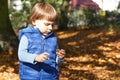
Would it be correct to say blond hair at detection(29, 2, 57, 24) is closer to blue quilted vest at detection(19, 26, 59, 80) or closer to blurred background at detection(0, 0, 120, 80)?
blue quilted vest at detection(19, 26, 59, 80)

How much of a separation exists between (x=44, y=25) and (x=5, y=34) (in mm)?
5673

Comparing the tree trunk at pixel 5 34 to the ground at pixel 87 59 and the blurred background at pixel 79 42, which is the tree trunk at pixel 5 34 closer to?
the blurred background at pixel 79 42

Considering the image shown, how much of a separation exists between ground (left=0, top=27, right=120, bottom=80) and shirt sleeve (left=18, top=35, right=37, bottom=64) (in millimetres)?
3738

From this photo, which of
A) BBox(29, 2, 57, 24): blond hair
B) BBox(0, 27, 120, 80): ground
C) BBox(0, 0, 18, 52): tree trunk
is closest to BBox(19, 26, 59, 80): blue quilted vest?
BBox(29, 2, 57, 24): blond hair

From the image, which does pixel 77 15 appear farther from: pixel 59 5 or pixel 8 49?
pixel 8 49

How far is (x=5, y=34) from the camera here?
997cm

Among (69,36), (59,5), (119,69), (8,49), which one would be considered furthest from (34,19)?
(59,5)

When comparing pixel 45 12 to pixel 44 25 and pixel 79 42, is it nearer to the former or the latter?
pixel 44 25

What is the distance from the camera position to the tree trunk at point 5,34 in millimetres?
9906

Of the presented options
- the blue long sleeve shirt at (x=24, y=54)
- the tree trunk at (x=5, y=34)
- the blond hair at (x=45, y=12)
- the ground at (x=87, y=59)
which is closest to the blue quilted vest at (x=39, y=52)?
the blue long sleeve shirt at (x=24, y=54)

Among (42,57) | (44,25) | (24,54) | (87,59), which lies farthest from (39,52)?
(87,59)

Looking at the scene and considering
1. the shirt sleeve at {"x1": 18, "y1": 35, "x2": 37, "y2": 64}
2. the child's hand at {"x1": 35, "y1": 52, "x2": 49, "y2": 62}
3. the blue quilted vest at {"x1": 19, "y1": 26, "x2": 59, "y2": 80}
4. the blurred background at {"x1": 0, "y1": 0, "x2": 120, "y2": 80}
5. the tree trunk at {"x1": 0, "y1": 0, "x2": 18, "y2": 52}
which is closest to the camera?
the child's hand at {"x1": 35, "y1": 52, "x2": 49, "y2": 62}

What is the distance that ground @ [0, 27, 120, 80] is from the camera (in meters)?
8.37

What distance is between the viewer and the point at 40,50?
180 inches
